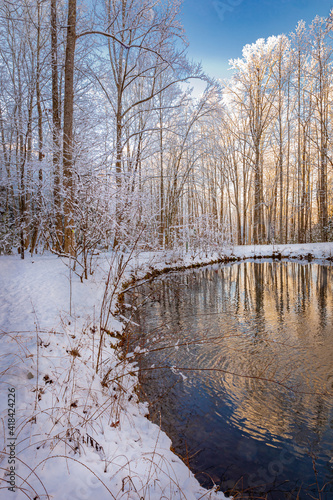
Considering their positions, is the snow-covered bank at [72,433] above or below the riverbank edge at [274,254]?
below

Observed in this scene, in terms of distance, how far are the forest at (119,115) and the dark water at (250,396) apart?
6.66ft

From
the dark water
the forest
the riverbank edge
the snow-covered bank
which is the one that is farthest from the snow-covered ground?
the riverbank edge

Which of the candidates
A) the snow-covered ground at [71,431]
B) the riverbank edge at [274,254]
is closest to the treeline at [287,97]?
the riverbank edge at [274,254]

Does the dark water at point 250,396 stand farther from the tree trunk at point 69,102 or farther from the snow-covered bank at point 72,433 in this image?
the tree trunk at point 69,102

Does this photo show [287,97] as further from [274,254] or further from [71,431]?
[71,431]

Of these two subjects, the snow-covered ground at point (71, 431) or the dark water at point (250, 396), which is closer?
the snow-covered ground at point (71, 431)

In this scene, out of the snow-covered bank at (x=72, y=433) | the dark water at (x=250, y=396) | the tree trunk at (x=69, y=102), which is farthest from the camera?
the tree trunk at (x=69, y=102)

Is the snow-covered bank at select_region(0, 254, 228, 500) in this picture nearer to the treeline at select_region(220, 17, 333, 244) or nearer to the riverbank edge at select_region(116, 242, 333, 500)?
the riverbank edge at select_region(116, 242, 333, 500)

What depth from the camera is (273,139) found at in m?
21.5

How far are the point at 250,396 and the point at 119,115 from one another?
32.3 ft

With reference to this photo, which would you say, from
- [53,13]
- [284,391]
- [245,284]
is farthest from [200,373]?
[53,13]

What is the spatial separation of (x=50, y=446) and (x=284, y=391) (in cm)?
278

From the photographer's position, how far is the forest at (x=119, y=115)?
21.3 ft

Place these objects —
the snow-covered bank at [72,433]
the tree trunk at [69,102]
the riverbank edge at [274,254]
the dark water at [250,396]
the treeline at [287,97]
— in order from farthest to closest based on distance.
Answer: the treeline at [287,97] → the riverbank edge at [274,254] → the tree trunk at [69,102] → the dark water at [250,396] → the snow-covered bank at [72,433]
